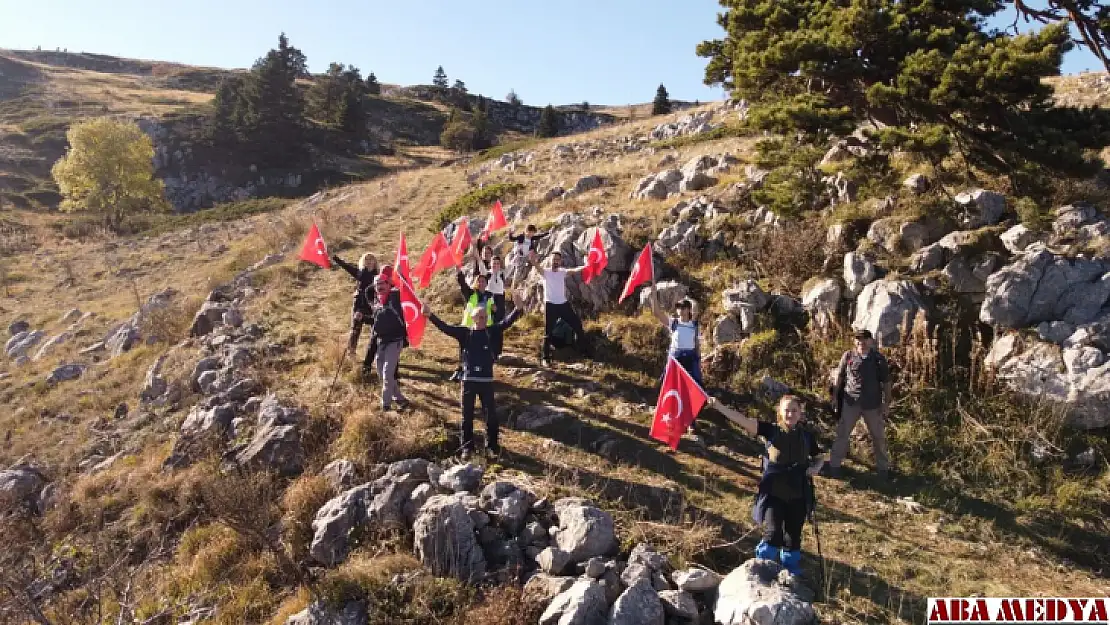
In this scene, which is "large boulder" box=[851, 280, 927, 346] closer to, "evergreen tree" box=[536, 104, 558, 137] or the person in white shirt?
the person in white shirt

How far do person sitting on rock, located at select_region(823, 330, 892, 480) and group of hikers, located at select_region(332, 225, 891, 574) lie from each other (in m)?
0.01

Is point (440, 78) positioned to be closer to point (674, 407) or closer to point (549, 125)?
point (549, 125)

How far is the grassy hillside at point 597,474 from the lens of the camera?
214 inches

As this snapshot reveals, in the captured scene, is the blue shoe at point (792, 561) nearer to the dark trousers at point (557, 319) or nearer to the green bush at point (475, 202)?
the dark trousers at point (557, 319)

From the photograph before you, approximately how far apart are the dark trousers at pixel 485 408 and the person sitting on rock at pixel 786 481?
308 centimetres

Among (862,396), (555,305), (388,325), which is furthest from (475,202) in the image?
(862,396)

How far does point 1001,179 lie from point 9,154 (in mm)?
63995

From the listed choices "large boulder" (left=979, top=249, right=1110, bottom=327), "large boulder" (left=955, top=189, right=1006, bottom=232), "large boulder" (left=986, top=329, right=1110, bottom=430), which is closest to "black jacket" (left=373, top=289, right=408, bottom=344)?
"large boulder" (left=986, top=329, right=1110, bottom=430)

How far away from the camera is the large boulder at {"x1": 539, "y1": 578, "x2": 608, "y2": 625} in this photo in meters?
4.44

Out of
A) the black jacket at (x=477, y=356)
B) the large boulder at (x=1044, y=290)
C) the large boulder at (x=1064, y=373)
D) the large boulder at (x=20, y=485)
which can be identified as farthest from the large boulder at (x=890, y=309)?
the large boulder at (x=20, y=485)

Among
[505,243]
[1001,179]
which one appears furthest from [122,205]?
[1001,179]

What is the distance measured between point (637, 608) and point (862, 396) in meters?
3.76

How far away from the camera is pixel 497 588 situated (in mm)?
4949

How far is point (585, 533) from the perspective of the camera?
5234mm
